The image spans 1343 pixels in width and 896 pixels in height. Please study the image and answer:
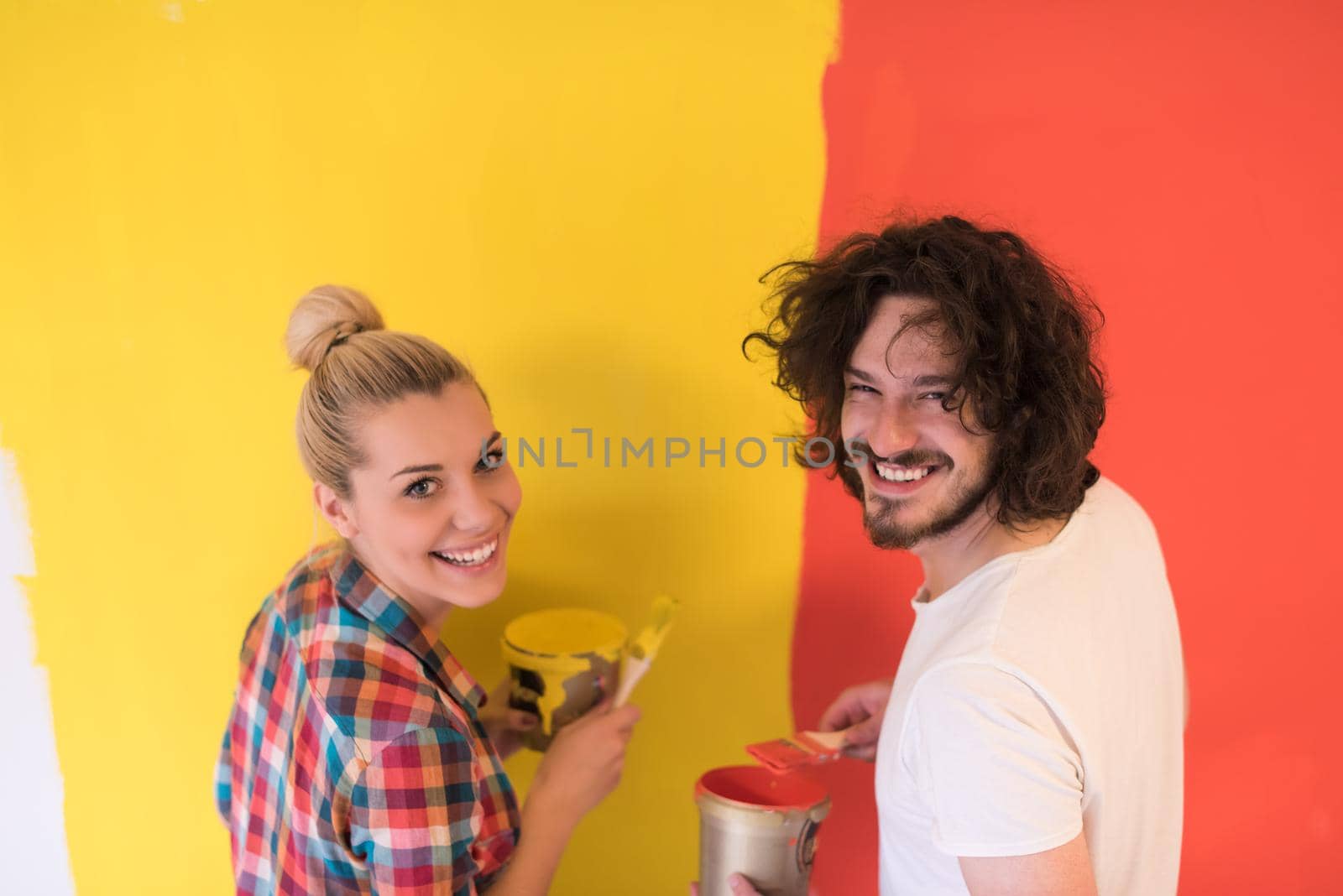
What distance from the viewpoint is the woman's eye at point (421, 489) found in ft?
3.78

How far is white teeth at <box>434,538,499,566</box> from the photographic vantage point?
3.87 ft

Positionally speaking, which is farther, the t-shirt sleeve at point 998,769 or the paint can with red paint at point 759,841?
the paint can with red paint at point 759,841

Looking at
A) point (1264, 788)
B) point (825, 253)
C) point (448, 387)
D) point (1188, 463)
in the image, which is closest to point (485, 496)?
point (448, 387)

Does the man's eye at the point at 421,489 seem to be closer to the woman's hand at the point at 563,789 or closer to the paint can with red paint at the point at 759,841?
the woman's hand at the point at 563,789

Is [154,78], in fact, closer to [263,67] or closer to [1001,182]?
[263,67]

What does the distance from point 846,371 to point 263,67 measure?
888 millimetres

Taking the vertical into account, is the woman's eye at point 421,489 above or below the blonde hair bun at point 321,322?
below

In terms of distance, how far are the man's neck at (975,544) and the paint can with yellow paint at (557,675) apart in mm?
442

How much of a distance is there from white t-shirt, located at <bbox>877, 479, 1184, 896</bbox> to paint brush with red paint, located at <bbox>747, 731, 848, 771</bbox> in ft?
0.40

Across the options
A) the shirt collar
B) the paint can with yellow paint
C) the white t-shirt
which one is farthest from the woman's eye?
the white t-shirt

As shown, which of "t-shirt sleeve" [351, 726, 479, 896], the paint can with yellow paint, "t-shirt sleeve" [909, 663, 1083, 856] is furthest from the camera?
the paint can with yellow paint

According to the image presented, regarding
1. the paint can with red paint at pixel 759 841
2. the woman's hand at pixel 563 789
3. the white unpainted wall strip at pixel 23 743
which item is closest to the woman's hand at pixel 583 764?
the woman's hand at pixel 563 789

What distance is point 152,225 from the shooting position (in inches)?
51.3

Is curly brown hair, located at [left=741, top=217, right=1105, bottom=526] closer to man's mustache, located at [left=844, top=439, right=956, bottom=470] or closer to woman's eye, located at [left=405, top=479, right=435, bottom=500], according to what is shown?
man's mustache, located at [left=844, top=439, right=956, bottom=470]
